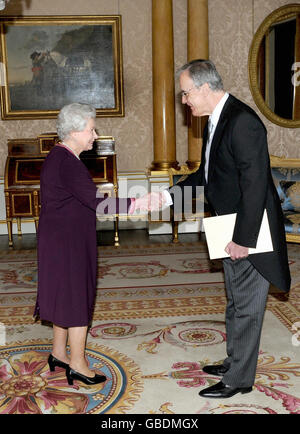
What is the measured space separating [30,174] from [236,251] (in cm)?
483

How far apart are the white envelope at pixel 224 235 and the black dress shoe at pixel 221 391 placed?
2.37 feet

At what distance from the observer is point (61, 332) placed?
9.77ft

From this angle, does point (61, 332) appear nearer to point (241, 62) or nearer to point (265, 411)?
point (265, 411)

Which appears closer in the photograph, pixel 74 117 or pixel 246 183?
pixel 246 183

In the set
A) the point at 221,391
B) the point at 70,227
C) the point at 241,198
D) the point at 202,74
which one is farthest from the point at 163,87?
the point at 221,391

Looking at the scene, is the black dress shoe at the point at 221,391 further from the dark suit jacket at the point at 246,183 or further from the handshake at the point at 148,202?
the handshake at the point at 148,202

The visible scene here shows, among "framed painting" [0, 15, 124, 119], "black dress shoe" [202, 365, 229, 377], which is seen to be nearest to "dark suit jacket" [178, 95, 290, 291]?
"black dress shoe" [202, 365, 229, 377]

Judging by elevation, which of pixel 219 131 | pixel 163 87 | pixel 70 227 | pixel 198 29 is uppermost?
pixel 198 29

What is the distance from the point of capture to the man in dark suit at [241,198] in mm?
2357

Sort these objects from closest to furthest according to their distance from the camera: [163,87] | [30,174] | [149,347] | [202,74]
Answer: [202,74] < [149,347] < [30,174] < [163,87]

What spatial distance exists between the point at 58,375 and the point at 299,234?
334 centimetres

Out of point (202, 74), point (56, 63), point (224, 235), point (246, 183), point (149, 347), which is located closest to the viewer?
point (246, 183)

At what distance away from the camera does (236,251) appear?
8.18 ft

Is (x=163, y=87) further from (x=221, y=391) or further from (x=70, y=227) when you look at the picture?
(x=221, y=391)
